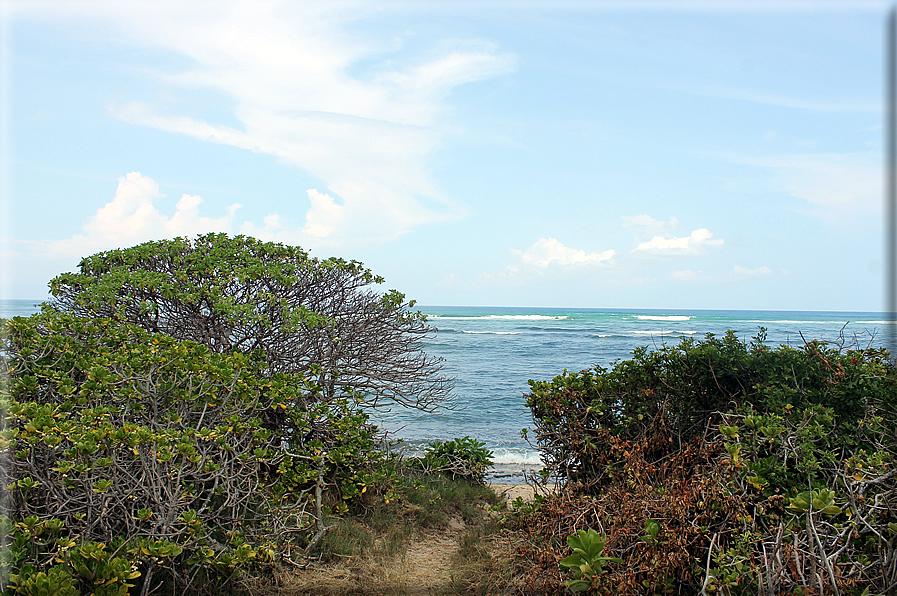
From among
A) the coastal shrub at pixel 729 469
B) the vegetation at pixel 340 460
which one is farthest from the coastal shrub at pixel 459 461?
the coastal shrub at pixel 729 469

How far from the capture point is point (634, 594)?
12.2 feet

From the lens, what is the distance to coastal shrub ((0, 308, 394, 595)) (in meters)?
3.53

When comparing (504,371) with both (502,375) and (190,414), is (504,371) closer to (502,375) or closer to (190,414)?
(502,375)

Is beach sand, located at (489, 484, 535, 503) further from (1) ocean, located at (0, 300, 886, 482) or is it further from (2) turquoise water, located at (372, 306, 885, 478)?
(2) turquoise water, located at (372, 306, 885, 478)

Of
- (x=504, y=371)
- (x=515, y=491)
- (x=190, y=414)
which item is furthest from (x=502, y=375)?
(x=190, y=414)

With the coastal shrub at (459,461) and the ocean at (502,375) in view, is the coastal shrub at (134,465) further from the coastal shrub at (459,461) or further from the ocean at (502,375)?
the coastal shrub at (459,461)

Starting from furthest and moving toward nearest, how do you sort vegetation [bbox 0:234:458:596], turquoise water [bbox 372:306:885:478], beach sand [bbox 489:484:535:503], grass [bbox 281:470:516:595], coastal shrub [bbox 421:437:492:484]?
turquoise water [bbox 372:306:885:478] → coastal shrub [bbox 421:437:492:484] → beach sand [bbox 489:484:535:503] → grass [bbox 281:470:516:595] → vegetation [bbox 0:234:458:596]

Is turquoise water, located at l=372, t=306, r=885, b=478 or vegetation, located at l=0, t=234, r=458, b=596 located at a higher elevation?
vegetation, located at l=0, t=234, r=458, b=596

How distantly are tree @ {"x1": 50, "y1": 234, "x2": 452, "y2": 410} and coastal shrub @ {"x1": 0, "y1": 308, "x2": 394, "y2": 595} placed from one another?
29.4 inches

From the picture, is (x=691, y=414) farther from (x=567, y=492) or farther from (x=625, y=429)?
(x=567, y=492)

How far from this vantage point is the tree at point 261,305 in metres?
6.32

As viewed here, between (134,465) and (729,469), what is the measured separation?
4.07 m

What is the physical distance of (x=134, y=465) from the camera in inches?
156

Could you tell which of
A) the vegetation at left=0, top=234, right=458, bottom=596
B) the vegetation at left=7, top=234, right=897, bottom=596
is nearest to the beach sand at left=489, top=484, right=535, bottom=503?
the vegetation at left=7, top=234, right=897, bottom=596
